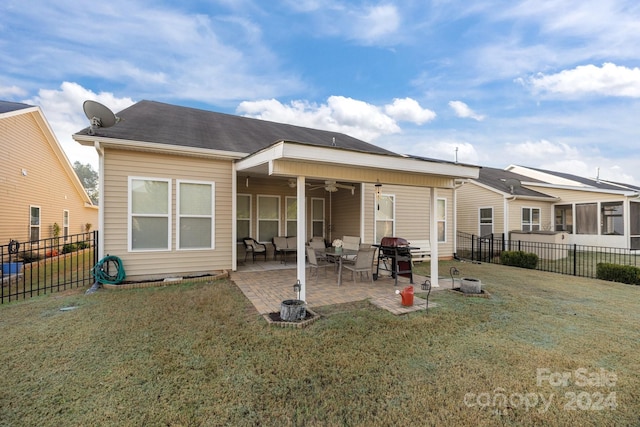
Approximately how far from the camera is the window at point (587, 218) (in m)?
13.9

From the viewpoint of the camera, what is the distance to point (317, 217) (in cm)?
1075

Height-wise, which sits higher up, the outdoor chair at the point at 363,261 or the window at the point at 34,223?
the window at the point at 34,223

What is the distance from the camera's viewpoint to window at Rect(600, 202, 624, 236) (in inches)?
521

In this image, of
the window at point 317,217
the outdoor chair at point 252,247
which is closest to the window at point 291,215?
the window at point 317,217

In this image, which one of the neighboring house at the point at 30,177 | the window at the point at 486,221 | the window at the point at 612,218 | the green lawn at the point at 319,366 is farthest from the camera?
the window at the point at 486,221

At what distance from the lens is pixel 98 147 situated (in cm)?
583

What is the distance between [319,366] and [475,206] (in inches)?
590

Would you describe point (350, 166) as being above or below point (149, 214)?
above

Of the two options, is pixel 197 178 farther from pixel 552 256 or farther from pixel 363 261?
pixel 552 256

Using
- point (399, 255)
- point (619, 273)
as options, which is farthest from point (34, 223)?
point (619, 273)

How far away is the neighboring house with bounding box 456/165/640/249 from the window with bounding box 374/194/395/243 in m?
7.35

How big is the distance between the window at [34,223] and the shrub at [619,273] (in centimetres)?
1973

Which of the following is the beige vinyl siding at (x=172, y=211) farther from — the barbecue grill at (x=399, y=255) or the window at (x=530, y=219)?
the window at (x=530, y=219)

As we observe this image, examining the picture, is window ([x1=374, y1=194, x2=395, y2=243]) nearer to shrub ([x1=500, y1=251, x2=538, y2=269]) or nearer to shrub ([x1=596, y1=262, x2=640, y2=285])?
Answer: shrub ([x1=500, y1=251, x2=538, y2=269])
